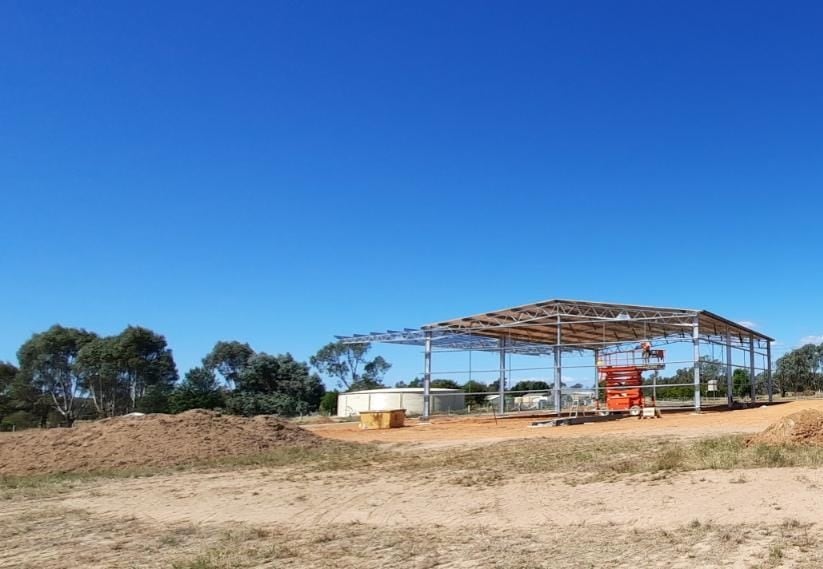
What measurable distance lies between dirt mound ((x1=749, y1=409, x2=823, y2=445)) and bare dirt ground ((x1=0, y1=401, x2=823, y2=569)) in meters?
0.68

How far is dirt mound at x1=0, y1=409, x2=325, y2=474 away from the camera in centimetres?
2169

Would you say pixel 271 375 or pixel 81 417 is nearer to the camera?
pixel 81 417

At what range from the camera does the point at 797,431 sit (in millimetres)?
16422

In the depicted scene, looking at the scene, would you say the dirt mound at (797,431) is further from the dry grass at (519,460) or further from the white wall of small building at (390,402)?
the white wall of small building at (390,402)

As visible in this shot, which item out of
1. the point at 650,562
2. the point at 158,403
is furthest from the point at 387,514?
the point at 158,403

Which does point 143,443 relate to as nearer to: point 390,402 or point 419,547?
point 419,547

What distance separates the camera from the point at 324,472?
18.1 m

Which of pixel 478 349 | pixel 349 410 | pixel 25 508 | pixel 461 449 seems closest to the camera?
pixel 25 508

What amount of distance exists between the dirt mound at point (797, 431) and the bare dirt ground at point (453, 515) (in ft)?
2.24

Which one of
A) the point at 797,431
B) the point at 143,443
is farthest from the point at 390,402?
the point at 797,431

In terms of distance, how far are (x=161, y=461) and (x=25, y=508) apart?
8238 mm

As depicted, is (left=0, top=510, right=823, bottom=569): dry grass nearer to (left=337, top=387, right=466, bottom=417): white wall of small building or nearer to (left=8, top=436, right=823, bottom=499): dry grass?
(left=8, top=436, right=823, bottom=499): dry grass

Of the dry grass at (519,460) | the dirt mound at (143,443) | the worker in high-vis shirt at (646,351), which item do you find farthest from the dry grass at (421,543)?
the worker in high-vis shirt at (646,351)

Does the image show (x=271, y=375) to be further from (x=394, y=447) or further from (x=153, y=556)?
(x=153, y=556)
